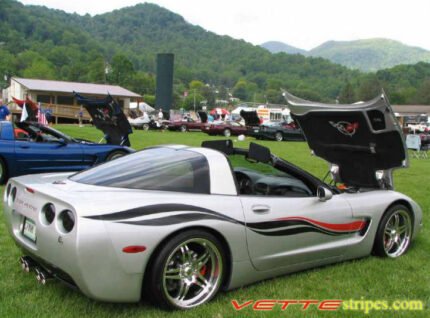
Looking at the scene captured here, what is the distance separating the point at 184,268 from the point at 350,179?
3.01 m

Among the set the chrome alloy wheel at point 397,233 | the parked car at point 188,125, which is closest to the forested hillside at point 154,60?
the parked car at point 188,125

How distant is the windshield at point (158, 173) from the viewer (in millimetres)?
3467

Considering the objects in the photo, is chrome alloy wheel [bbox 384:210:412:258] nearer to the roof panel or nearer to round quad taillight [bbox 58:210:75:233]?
round quad taillight [bbox 58:210:75:233]

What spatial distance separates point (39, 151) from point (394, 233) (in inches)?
246

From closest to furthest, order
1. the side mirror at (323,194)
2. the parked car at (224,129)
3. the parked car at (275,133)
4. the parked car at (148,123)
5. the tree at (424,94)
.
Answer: the side mirror at (323,194), the parked car at (275,133), the parked car at (224,129), the parked car at (148,123), the tree at (424,94)

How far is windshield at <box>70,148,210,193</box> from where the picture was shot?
347cm

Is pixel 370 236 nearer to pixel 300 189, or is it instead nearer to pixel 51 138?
pixel 300 189

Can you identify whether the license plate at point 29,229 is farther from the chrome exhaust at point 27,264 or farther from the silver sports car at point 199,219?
the chrome exhaust at point 27,264

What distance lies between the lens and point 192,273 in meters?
3.33


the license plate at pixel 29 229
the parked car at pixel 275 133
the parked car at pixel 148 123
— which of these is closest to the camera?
the license plate at pixel 29 229

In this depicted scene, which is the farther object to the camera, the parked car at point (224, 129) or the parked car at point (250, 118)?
the parked car at point (224, 129)

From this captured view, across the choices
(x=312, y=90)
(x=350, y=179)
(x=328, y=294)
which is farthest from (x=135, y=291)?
(x=312, y=90)

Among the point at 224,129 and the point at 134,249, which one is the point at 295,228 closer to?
the point at 134,249

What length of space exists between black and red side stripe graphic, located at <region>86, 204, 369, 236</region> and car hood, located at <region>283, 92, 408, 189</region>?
1.08 m
